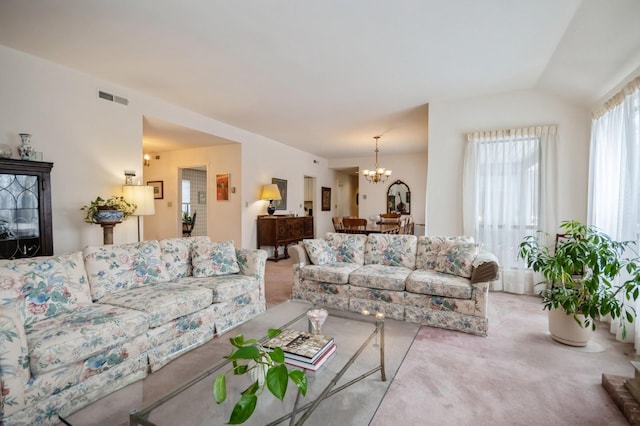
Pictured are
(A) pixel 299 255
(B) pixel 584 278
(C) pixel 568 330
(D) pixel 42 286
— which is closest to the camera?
(D) pixel 42 286

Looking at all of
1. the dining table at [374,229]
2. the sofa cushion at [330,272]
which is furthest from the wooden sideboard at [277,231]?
the sofa cushion at [330,272]

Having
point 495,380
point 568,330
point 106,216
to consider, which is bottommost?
point 495,380

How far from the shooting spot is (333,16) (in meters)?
2.42

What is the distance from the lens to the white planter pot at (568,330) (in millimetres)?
2451

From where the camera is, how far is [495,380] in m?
2.00

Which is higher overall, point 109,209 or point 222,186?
point 222,186

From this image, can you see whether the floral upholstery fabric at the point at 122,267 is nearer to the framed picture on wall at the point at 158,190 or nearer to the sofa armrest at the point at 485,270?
the sofa armrest at the point at 485,270

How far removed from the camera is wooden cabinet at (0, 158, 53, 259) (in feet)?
9.11

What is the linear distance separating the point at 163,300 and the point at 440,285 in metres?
2.38

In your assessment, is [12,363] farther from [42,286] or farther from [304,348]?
[304,348]

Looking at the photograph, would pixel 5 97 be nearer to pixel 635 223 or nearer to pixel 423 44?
pixel 423 44

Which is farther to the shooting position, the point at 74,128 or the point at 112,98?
the point at 112,98

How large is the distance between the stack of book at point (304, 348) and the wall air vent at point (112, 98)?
148 inches

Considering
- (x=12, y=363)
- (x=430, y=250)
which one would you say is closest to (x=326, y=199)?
(x=430, y=250)
